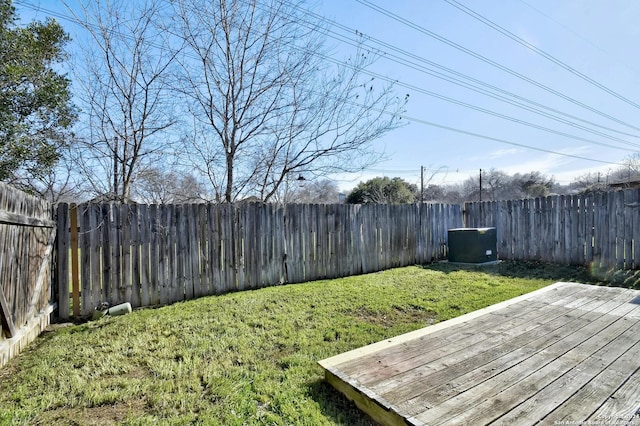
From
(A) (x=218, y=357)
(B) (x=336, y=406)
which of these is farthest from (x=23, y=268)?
(B) (x=336, y=406)

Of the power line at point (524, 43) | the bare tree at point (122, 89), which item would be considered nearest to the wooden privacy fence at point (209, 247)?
the bare tree at point (122, 89)

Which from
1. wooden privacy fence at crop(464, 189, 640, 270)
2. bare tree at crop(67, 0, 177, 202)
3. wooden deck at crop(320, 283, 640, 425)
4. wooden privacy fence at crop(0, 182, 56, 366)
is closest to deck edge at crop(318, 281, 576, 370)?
wooden deck at crop(320, 283, 640, 425)

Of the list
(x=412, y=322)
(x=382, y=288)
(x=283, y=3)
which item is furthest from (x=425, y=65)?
(x=412, y=322)

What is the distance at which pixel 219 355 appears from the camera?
8.27 ft

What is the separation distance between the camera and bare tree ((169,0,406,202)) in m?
5.55

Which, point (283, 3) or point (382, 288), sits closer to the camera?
point (382, 288)

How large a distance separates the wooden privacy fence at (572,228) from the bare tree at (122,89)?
7.69 m

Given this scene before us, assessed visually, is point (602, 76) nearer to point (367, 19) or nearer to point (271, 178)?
point (367, 19)

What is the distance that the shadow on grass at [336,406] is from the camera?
1710 millimetres

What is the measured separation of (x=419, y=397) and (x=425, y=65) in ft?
30.5

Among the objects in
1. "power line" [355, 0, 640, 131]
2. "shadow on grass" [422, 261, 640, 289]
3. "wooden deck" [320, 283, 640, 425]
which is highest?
"power line" [355, 0, 640, 131]

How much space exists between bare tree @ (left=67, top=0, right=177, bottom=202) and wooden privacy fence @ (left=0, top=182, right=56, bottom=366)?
2.04 metres

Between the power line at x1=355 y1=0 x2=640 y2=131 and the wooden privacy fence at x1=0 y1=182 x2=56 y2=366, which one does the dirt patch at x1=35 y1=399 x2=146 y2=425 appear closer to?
the wooden privacy fence at x1=0 y1=182 x2=56 y2=366

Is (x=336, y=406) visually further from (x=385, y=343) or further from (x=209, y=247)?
(x=209, y=247)
